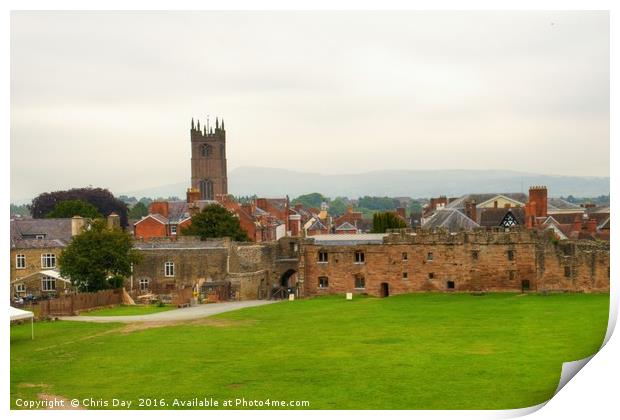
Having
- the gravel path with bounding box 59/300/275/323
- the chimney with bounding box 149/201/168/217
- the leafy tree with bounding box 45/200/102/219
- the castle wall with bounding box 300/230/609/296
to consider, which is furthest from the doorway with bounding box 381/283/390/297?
the chimney with bounding box 149/201/168/217

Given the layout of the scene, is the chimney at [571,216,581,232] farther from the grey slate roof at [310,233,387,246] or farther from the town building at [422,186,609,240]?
the grey slate roof at [310,233,387,246]

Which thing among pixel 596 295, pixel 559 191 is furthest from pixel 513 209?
pixel 596 295

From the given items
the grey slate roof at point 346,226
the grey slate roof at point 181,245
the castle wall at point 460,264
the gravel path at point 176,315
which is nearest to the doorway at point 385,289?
the castle wall at point 460,264

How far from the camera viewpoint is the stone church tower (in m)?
112

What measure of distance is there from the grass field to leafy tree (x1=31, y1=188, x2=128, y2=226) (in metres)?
44.0

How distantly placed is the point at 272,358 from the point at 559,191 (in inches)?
1000

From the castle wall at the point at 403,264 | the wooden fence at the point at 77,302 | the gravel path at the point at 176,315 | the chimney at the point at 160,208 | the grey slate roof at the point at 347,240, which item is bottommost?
the gravel path at the point at 176,315

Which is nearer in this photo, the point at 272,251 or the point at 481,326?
the point at 481,326

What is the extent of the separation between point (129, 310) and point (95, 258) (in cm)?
428

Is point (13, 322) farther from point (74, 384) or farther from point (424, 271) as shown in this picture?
point (424, 271)

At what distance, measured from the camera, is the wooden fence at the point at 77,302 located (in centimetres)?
4049

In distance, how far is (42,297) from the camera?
46812mm

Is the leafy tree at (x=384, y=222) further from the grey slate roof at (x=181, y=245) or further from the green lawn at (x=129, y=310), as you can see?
the green lawn at (x=129, y=310)

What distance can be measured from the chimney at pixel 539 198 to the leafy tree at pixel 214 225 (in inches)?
713
